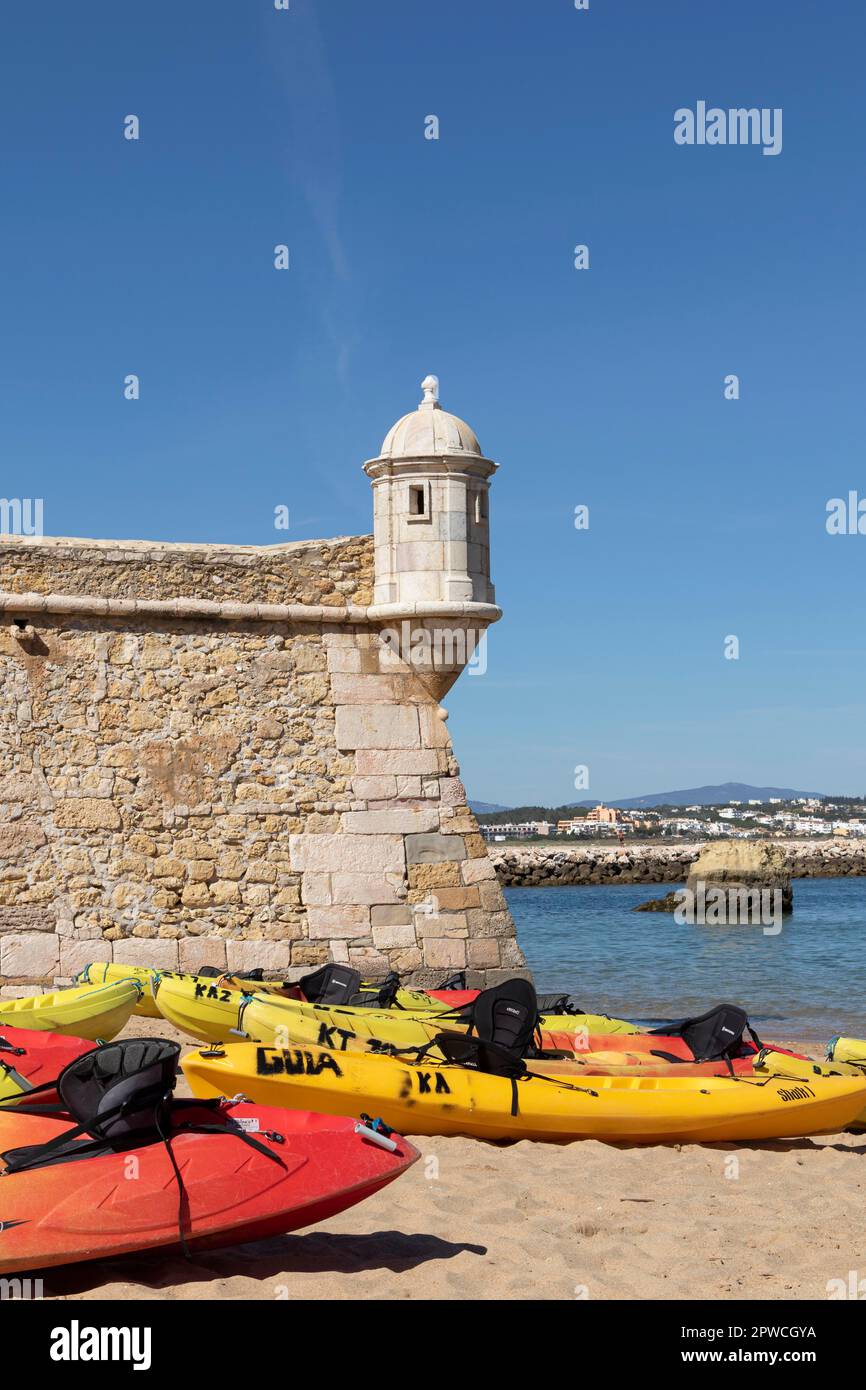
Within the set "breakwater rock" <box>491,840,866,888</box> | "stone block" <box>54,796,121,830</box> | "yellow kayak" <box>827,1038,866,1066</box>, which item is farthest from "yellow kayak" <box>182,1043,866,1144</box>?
"breakwater rock" <box>491,840,866,888</box>

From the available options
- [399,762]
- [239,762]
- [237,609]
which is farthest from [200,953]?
[237,609]

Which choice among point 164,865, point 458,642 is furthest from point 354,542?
point 164,865

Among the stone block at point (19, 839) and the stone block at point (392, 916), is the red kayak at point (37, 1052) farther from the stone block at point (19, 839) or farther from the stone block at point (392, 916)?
the stone block at point (392, 916)

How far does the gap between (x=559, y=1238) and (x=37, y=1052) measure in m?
3.18

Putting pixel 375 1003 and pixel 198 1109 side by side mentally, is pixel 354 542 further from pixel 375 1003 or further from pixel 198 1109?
pixel 198 1109

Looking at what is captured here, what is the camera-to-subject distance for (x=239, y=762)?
10.8m

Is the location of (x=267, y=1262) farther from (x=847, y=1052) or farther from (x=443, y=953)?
(x=443, y=953)

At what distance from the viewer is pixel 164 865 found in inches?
418

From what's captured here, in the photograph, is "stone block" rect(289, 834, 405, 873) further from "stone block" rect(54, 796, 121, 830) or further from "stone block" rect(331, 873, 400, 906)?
"stone block" rect(54, 796, 121, 830)

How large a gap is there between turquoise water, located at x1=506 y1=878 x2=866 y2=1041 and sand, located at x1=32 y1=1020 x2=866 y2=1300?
212 inches

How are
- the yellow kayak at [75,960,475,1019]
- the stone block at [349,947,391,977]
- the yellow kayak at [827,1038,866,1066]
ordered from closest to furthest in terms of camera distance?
the yellow kayak at [827,1038,866,1066] → the yellow kayak at [75,960,475,1019] → the stone block at [349,947,391,977]

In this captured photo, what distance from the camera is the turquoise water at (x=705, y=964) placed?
16875 mm

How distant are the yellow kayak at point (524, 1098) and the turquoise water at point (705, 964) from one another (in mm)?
4470

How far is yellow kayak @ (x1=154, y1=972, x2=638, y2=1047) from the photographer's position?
25.9 ft
